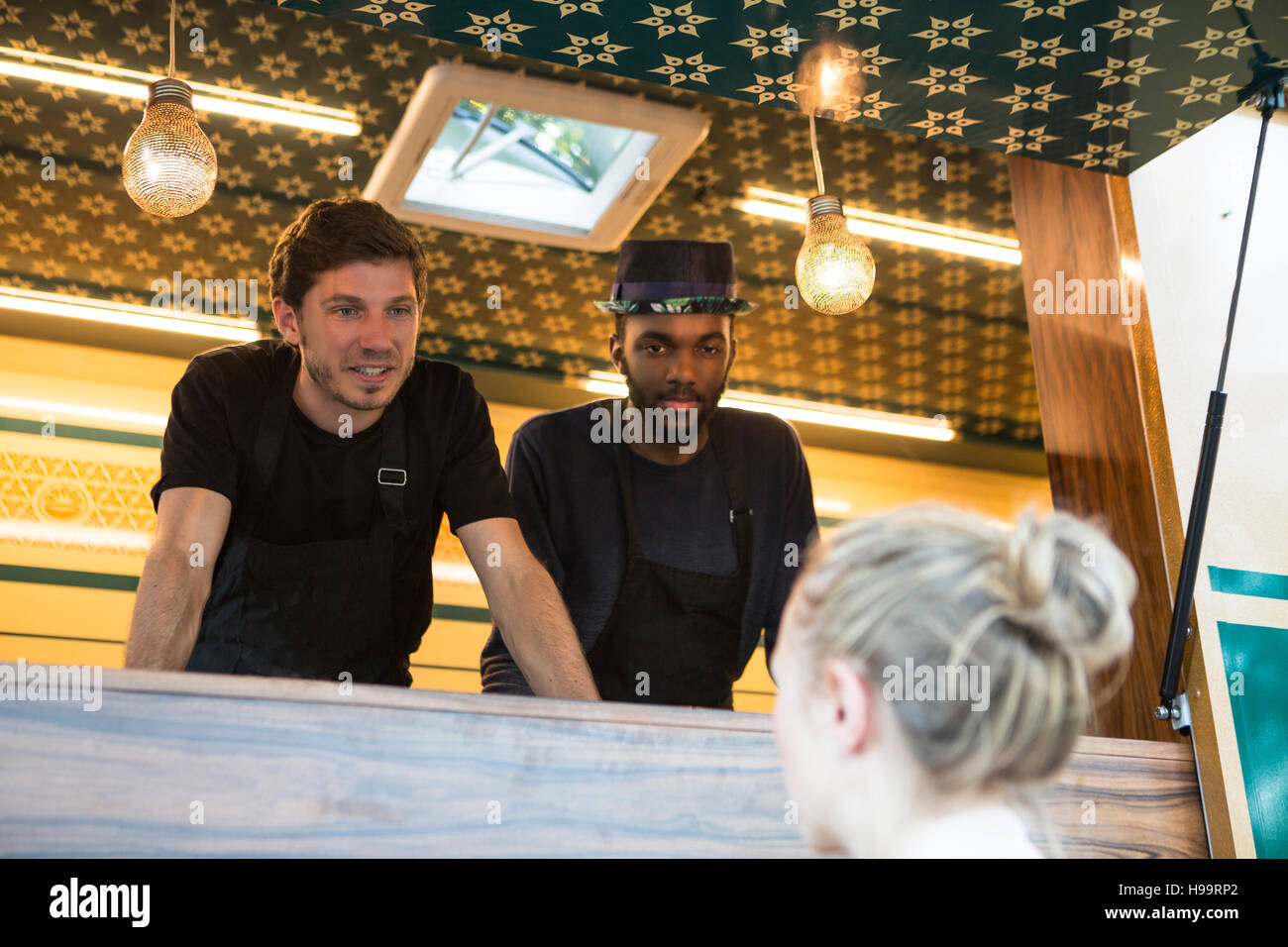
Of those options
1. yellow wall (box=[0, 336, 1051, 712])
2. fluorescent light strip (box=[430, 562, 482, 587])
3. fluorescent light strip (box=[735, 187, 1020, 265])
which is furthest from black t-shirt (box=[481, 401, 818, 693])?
fluorescent light strip (box=[430, 562, 482, 587])

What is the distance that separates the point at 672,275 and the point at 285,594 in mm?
1124

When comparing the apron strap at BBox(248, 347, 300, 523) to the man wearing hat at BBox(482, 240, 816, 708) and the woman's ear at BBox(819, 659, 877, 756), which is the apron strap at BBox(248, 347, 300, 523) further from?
the woman's ear at BBox(819, 659, 877, 756)

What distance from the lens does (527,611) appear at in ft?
7.06

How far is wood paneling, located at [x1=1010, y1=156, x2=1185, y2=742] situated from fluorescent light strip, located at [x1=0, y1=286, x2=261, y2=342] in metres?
3.49

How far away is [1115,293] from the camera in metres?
2.68

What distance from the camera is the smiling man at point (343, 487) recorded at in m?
2.19

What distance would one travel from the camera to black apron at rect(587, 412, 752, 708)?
2.52 m

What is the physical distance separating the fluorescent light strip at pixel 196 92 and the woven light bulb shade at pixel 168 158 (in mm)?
925

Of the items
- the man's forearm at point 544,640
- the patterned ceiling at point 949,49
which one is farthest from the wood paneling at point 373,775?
the patterned ceiling at point 949,49

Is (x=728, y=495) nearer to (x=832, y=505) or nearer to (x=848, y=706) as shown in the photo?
(x=848, y=706)
